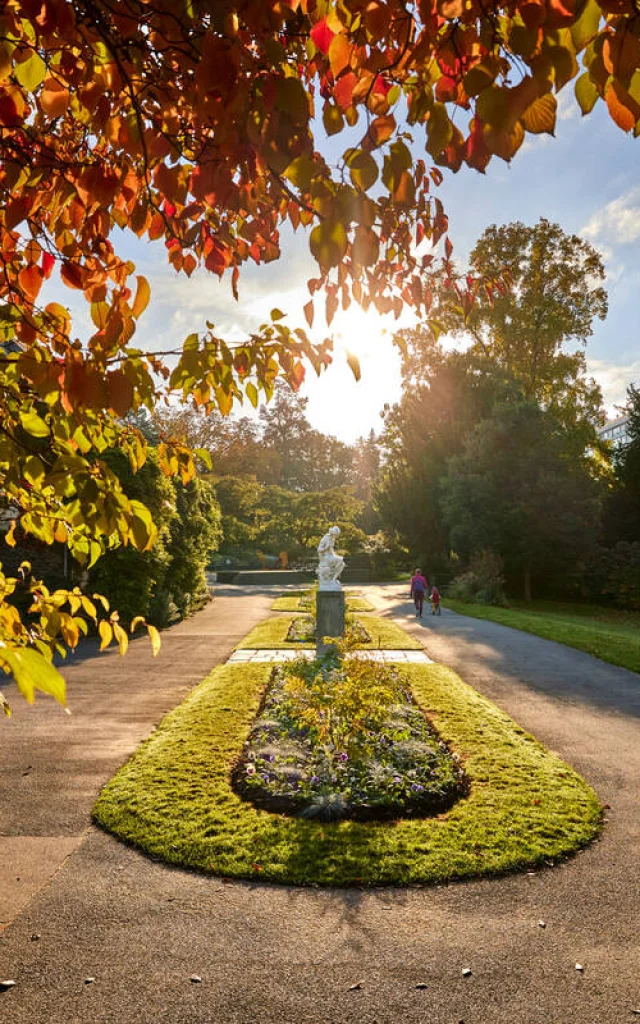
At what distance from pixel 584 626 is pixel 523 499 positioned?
28.6 ft

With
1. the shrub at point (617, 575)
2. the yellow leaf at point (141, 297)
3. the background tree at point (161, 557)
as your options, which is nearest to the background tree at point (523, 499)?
the shrub at point (617, 575)

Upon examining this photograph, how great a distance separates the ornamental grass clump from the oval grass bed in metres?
0.15

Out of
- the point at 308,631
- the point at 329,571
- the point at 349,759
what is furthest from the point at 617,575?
the point at 349,759

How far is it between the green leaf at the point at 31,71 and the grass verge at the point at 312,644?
36.0ft

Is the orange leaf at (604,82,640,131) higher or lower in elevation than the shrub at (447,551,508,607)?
higher

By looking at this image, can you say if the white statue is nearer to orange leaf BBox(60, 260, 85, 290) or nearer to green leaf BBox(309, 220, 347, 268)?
orange leaf BBox(60, 260, 85, 290)

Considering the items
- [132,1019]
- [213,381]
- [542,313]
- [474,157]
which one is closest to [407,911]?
[132,1019]

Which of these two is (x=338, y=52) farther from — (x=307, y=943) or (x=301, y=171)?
(x=307, y=943)

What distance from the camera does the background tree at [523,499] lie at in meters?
26.6

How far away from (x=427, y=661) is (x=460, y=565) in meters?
18.4

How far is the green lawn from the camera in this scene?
43.7ft

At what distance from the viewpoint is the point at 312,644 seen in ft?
48.0

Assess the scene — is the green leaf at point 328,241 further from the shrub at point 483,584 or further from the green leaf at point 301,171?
the shrub at point 483,584

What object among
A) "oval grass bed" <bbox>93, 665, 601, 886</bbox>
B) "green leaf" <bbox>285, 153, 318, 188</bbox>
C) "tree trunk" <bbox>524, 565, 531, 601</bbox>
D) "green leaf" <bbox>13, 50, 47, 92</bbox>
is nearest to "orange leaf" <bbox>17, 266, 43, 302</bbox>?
"green leaf" <bbox>13, 50, 47, 92</bbox>
